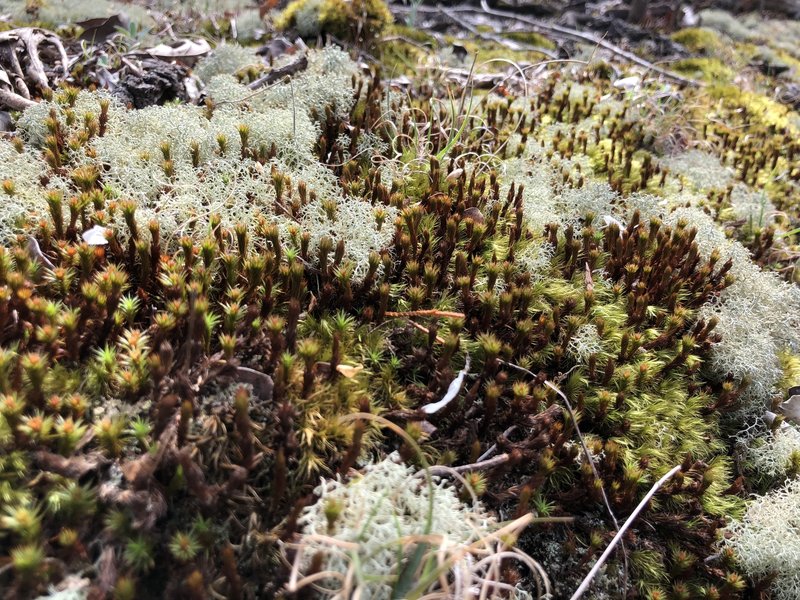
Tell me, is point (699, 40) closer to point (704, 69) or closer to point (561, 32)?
point (704, 69)

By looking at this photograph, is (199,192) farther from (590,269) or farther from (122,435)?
(590,269)

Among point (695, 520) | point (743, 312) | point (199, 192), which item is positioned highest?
point (199, 192)

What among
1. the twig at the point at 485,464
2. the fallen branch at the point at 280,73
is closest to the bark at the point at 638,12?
the fallen branch at the point at 280,73

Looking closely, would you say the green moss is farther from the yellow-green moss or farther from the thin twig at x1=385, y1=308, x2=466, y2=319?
the thin twig at x1=385, y1=308, x2=466, y2=319

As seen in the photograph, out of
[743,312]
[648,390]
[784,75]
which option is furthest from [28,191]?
[784,75]

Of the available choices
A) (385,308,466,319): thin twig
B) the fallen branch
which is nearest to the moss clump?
the fallen branch

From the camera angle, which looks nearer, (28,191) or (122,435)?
(122,435)
